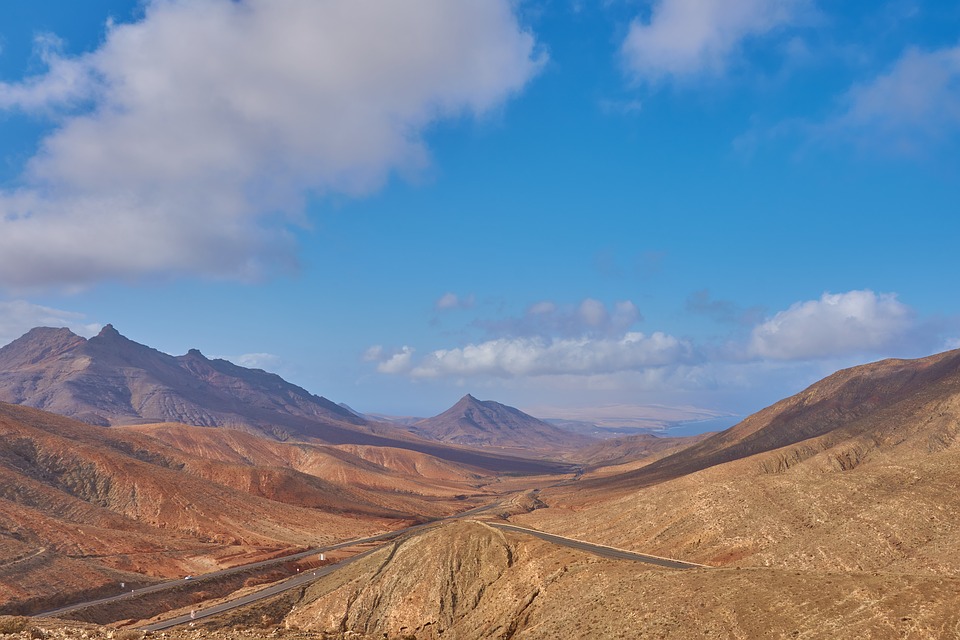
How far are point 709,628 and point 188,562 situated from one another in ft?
272

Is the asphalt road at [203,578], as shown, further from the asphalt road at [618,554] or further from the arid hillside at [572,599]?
the asphalt road at [618,554]

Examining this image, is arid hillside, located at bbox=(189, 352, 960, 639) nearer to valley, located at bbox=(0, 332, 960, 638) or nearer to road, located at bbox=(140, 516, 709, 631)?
valley, located at bbox=(0, 332, 960, 638)

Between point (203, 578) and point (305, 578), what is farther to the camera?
point (203, 578)

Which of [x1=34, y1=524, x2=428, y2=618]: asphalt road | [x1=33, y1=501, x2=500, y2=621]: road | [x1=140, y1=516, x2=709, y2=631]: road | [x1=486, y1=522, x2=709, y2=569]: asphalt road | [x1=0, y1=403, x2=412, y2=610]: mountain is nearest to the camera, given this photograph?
[x1=140, y1=516, x2=709, y2=631]: road

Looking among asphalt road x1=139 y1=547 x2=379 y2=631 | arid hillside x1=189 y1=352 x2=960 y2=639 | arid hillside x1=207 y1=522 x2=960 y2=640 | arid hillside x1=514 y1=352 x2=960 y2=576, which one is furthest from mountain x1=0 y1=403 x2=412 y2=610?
arid hillside x1=514 y1=352 x2=960 y2=576

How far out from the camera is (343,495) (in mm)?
168375

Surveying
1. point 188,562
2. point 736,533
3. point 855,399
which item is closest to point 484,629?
point 736,533

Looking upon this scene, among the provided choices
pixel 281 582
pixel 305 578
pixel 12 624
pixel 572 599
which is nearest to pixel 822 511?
pixel 572 599

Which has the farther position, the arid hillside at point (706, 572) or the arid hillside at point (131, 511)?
the arid hillside at point (131, 511)

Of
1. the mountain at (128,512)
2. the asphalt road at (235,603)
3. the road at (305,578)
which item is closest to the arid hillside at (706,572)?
the road at (305,578)

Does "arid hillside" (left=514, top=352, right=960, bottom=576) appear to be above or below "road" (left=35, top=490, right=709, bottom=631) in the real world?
above

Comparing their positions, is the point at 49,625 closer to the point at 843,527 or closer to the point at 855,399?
the point at 843,527

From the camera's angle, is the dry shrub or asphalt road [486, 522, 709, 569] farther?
asphalt road [486, 522, 709, 569]

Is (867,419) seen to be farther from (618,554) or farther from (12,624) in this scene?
(12,624)
